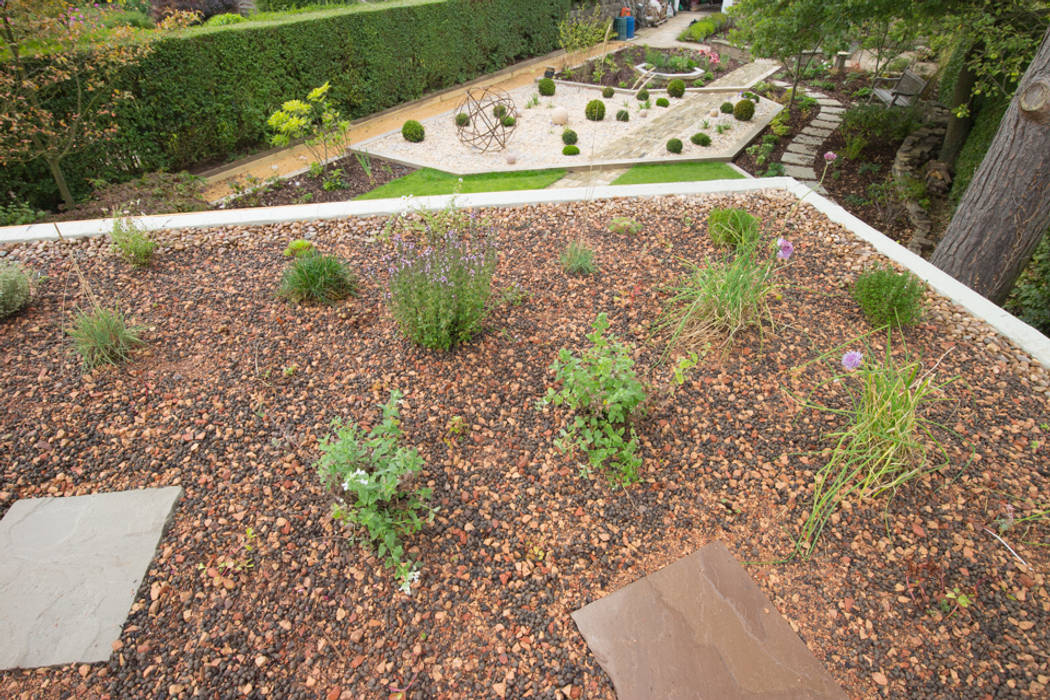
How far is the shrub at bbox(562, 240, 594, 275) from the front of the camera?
12.0ft

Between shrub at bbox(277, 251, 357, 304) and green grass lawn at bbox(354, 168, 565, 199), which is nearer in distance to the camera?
shrub at bbox(277, 251, 357, 304)

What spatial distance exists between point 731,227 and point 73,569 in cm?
427

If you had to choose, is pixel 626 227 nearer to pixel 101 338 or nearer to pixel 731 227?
pixel 731 227

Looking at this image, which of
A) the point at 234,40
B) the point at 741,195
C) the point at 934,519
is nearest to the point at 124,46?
the point at 234,40

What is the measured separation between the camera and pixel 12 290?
331 cm

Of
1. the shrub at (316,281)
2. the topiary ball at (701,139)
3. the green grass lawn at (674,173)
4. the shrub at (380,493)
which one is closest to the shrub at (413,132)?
the green grass lawn at (674,173)

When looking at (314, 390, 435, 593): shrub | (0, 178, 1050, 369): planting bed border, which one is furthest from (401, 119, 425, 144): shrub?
(314, 390, 435, 593): shrub

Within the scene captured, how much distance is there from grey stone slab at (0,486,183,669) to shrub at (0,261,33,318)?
1.73 metres

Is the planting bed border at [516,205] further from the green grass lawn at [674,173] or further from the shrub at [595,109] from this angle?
the shrub at [595,109]

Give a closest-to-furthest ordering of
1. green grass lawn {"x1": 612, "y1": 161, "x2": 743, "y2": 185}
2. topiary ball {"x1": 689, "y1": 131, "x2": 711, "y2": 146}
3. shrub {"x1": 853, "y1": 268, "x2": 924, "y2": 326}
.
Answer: shrub {"x1": 853, "y1": 268, "x2": 924, "y2": 326} < green grass lawn {"x1": 612, "y1": 161, "x2": 743, "y2": 185} < topiary ball {"x1": 689, "y1": 131, "x2": 711, "y2": 146}

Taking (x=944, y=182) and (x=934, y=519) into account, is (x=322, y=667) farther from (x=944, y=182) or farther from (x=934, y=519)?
(x=944, y=182)

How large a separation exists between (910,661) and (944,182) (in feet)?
24.6

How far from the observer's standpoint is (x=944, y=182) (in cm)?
697

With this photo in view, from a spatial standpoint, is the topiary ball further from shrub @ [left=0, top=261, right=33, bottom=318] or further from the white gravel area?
shrub @ [left=0, top=261, right=33, bottom=318]
